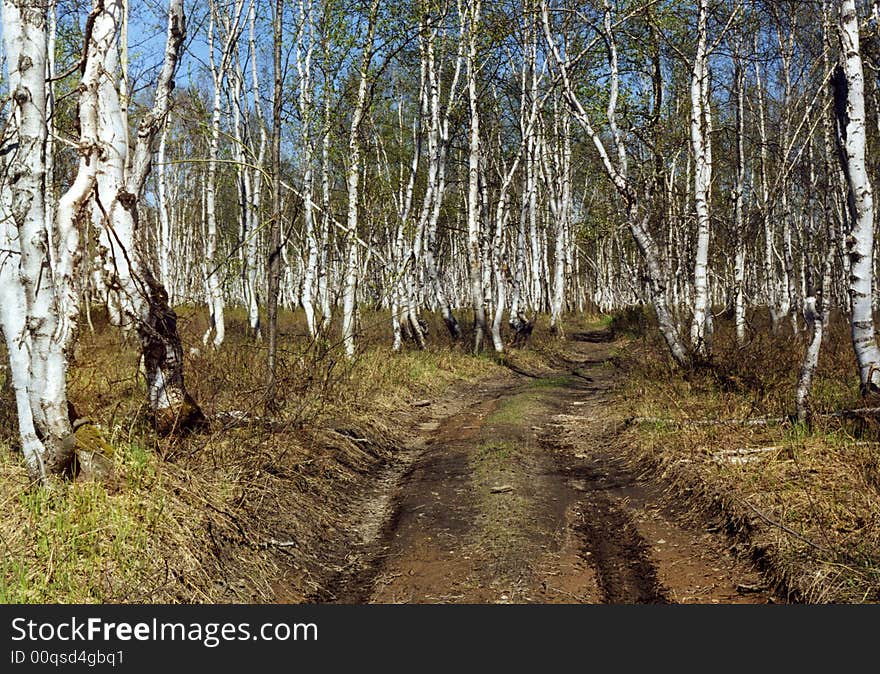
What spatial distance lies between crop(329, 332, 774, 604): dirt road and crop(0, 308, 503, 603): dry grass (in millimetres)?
461

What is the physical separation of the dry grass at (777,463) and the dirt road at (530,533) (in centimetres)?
32

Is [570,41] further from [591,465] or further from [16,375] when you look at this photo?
[16,375]

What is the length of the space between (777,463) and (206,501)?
16.7ft

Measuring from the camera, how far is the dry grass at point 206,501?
4297mm

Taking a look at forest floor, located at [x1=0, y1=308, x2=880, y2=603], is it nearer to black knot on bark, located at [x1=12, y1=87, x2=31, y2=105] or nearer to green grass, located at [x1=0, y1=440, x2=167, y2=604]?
green grass, located at [x1=0, y1=440, x2=167, y2=604]

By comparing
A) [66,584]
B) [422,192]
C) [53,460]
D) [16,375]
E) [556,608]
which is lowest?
[556,608]

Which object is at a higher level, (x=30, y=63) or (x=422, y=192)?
(x=422, y=192)

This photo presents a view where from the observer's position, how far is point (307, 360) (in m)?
9.99

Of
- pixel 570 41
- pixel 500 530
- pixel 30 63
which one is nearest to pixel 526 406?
pixel 500 530

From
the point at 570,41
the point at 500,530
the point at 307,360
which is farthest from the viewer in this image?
the point at 570,41

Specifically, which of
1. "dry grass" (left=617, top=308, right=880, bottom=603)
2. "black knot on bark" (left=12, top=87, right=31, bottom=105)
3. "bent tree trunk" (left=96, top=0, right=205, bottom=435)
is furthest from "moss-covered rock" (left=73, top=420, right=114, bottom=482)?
"dry grass" (left=617, top=308, right=880, bottom=603)

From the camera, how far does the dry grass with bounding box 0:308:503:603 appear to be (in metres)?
4.30

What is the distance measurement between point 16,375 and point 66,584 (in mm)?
1818

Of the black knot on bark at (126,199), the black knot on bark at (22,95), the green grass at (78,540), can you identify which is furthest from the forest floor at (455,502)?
the black knot on bark at (22,95)
